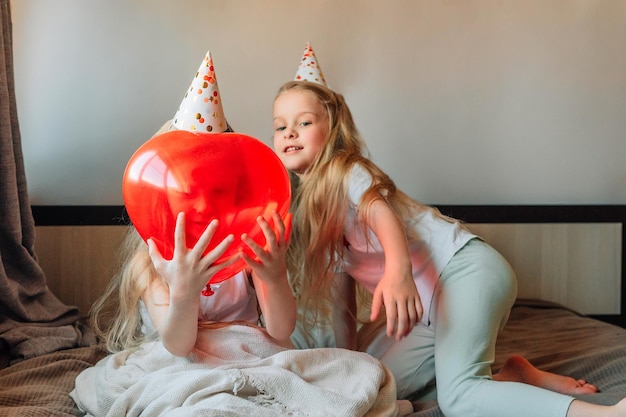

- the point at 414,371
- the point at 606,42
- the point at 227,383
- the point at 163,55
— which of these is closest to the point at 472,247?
the point at 414,371

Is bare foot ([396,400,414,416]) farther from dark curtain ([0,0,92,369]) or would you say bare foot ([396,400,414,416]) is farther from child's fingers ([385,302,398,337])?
dark curtain ([0,0,92,369])

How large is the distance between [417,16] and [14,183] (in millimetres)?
1338

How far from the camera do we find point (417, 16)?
230 centimetres

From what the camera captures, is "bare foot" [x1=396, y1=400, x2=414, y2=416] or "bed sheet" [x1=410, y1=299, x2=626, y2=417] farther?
"bed sheet" [x1=410, y1=299, x2=626, y2=417]

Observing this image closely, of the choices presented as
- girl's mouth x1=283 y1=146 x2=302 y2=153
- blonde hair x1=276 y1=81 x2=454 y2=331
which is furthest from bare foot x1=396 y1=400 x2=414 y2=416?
girl's mouth x1=283 y1=146 x2=302 y2=153

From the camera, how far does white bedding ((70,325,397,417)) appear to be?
104cm

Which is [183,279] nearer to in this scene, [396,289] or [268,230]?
[268,230]

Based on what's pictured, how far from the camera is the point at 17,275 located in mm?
1797

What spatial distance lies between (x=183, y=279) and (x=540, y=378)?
826 mm

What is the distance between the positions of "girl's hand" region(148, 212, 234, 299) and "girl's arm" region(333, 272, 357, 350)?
1.91 feet

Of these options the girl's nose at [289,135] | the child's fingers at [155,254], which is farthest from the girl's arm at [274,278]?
the girl's nose at [289,135]

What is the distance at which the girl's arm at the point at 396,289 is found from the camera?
1.18 m

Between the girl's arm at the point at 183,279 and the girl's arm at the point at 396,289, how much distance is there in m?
0.30

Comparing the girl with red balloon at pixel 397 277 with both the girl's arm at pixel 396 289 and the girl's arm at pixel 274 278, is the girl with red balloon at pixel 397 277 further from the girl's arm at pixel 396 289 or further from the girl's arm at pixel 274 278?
the girl's arm at pixel 274 278
